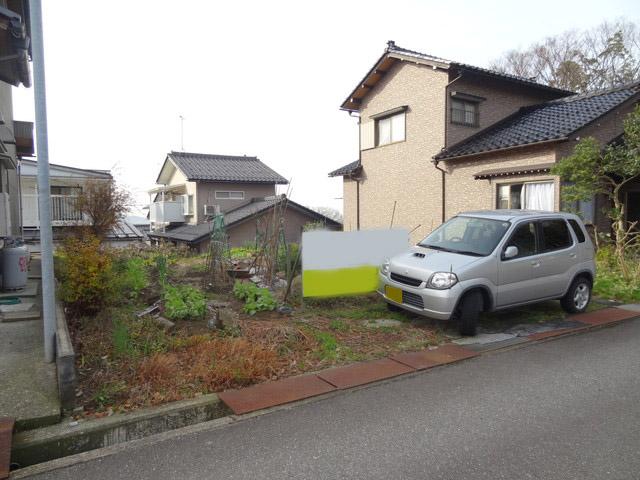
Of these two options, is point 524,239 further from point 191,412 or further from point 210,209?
point 210,209

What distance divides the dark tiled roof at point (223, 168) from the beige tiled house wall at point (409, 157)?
10.8 m

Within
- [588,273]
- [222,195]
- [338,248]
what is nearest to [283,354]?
[338,248]

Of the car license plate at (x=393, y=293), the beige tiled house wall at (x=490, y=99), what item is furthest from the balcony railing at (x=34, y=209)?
the beige tiled house wall at (x=490, y=99)

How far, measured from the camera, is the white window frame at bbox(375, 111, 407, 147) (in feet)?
54.9

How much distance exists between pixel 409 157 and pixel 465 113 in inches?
95.4

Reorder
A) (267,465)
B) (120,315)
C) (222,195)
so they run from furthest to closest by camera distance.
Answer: (222,195), (120,315), (267,465)

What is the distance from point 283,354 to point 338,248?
2.70m

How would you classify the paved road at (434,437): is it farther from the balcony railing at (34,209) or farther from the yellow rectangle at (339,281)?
the balcony railing at (34,209)

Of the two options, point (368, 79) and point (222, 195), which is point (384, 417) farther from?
point (222, 195)

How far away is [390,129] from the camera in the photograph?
1752 centimetres

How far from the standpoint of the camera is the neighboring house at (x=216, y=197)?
25.0 meters

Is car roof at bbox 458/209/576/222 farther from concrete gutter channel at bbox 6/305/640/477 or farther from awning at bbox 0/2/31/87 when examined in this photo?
awning at bbox 0/2/31/87

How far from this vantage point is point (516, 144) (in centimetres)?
1263

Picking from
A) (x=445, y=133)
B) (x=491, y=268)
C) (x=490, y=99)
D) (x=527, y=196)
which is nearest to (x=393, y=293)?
(x=491, y=268)
